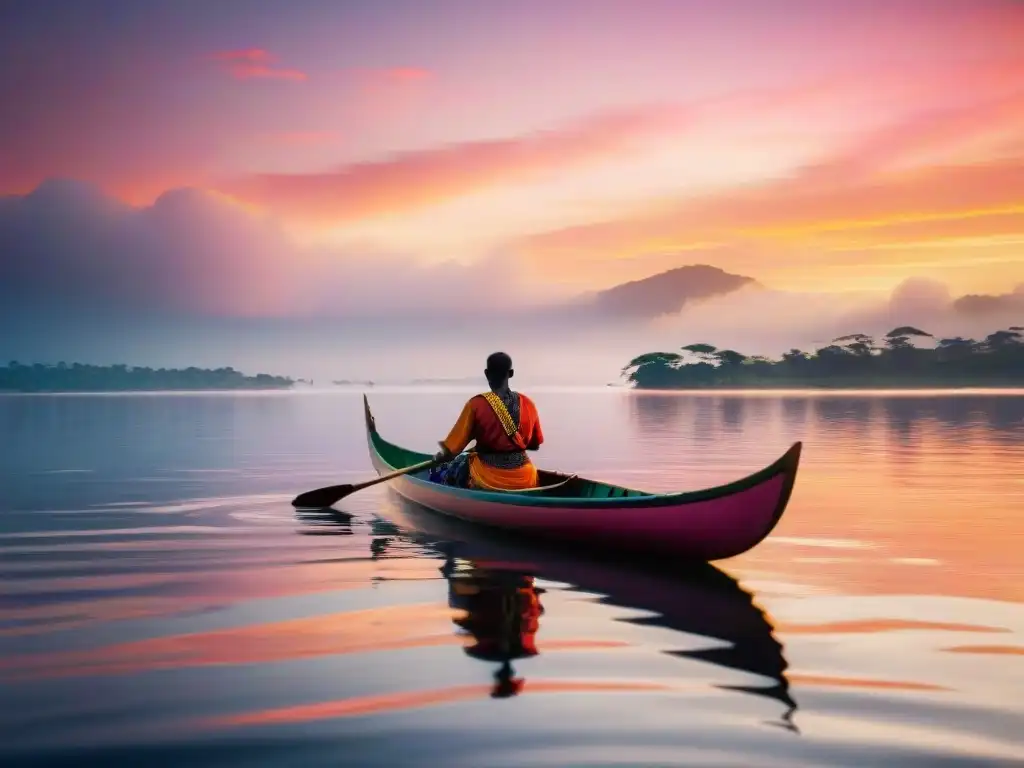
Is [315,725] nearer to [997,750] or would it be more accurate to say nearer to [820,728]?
[820,728]

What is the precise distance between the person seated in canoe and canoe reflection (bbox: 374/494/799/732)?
758mm

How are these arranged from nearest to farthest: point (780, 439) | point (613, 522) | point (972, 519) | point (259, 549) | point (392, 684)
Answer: point (392, 684) < point (613, 522) < point (259, 549) < point (972, 519) < point (780, 439)

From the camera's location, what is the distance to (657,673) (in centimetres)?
567

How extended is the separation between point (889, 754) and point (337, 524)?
9.28 meters

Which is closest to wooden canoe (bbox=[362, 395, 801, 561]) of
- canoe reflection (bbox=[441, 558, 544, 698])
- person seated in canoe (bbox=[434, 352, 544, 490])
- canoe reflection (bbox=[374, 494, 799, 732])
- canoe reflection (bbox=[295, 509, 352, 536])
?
canoe reflection (bbox=[374, 494, 799, 732])

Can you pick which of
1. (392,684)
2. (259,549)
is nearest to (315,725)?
(392,684)

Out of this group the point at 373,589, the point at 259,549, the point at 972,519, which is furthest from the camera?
the point at 972,519

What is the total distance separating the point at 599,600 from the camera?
7.80 m

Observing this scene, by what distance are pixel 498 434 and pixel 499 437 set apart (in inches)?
2.0

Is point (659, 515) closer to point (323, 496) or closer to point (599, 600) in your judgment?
point (599, 600)

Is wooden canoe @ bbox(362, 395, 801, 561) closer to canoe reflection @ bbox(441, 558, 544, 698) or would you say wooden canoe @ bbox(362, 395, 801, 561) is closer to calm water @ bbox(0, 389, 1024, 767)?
calm water @ bbox(0, 389, 1024, 767)

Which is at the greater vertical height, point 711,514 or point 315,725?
point 711,514

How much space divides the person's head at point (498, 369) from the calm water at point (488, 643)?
76.7 inches

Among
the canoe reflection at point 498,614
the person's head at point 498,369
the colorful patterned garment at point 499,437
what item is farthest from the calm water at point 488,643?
the person's head at point 498,369
